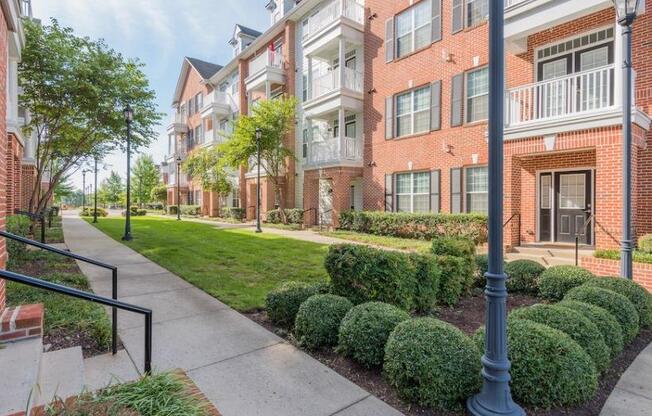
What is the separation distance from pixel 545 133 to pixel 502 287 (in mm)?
8643

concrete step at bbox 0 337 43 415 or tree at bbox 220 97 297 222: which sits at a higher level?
tree at bbox 220 97 297 222

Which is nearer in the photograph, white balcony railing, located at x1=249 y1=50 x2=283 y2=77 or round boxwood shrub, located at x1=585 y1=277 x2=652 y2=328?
round boxwood shrub, located at x1=585 y1=277 x2=652 y2=328

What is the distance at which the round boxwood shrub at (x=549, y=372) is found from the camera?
113 inches

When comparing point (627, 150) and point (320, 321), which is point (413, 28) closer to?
point (627, 150)

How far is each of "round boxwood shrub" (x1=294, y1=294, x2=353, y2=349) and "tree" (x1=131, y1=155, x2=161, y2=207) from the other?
51051 millimetres

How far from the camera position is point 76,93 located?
12.0 meters

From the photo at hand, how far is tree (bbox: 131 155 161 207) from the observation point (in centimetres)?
4894

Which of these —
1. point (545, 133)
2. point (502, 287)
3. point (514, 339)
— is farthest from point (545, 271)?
point (545, 133)

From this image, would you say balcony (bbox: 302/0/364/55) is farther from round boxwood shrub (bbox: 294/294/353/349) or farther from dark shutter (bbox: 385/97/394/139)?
round boxwood shrub (bbox: 294/294/353/349)

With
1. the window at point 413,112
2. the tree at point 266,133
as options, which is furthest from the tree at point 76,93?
the window at point 413,112

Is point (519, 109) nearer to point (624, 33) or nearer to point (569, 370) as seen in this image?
point (624, 33)

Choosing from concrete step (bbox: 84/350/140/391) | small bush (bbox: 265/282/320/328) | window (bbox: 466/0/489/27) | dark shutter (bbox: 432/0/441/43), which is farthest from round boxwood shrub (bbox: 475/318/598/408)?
dark shutter (bbox: 432/0/441/43)

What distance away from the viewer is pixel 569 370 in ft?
9.56

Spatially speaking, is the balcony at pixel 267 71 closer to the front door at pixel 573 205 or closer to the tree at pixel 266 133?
the tree at pixel 266 133
